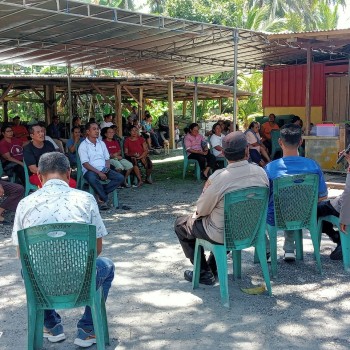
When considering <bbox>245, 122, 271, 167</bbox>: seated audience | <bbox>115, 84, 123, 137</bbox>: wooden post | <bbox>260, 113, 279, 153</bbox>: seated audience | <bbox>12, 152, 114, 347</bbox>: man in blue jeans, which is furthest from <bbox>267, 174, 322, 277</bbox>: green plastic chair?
<bbox>115, 84, 123, 137</bbox>: wooden post

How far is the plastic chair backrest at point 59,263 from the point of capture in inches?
108

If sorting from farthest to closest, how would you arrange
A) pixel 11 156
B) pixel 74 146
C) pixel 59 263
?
1. pixel 74 146
2. pixel 11 156
3. pixel 59 263

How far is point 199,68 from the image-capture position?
1568 centimetres

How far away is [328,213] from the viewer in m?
4.69

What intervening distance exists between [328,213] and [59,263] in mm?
2750

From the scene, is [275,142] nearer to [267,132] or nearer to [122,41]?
[267,132]

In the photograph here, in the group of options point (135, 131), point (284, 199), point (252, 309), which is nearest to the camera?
point (252, 309)

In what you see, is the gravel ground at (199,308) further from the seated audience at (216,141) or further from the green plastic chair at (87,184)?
the seated audience at (216,141)

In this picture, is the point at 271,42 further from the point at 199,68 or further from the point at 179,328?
the point at 179,328

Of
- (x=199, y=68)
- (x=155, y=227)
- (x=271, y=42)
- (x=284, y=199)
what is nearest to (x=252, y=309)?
(x=284, y=199)

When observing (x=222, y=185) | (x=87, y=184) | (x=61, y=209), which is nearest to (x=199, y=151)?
(x=87, y=184)

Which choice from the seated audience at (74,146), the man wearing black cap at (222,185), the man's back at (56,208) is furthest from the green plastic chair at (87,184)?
the man's back at (56,208)

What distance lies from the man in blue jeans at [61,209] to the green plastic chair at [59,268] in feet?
0.24

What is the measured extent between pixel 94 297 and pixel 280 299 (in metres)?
1.63
